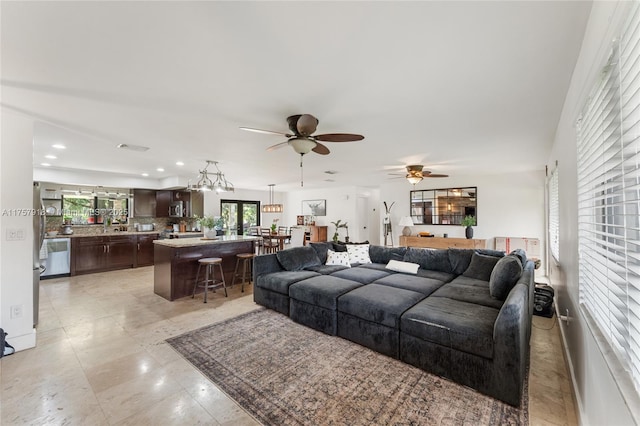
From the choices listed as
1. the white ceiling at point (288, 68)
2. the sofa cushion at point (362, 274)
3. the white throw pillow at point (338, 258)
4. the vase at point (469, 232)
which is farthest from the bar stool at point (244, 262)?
the vase at point (469, 232)

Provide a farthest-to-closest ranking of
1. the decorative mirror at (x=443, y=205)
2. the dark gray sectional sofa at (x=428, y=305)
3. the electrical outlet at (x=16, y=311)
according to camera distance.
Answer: the decorative mirror at (x=443, y=205) → the electrical outlet at (x=16, y=311) → the dark gray sectional sofa at (x=428, y=305)

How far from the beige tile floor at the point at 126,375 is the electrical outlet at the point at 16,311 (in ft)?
1.20

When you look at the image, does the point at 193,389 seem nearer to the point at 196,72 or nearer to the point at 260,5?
the point at 196,72

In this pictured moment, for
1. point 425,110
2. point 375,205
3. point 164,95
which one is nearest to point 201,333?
point 164,95

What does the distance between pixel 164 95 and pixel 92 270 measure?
19.3 feet

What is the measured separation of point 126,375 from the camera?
225cm

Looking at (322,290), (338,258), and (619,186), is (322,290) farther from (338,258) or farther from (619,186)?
(619,186)

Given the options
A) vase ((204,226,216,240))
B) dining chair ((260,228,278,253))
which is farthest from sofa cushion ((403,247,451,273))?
dining chair ((260,228,278,253))

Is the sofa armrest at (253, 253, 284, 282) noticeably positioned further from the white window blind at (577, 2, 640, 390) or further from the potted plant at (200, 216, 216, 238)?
the white window blind at (577, 2, 640, 390)

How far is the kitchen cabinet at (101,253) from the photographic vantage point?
5879 mm

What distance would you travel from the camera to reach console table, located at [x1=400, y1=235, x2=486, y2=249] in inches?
254

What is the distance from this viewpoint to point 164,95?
2.31m

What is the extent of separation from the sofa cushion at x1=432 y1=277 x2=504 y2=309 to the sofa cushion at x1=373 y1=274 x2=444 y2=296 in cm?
10

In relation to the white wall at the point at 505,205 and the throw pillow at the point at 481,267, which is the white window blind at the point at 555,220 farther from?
the white wall at the point at 505,205
